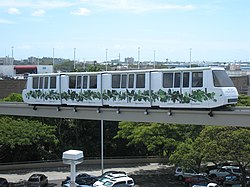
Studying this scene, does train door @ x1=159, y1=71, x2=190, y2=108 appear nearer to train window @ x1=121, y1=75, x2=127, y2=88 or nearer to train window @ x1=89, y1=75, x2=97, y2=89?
train window @ x1=121, y1=75, x2=127, y2=88

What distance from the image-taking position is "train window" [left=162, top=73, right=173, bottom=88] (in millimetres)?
22672

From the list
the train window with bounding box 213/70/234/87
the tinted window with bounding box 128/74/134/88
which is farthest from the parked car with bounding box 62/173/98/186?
the train window with bounding box 213/70/234/87

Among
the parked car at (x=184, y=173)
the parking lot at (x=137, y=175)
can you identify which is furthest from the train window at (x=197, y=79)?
the parking lot at (x=137, y=175)

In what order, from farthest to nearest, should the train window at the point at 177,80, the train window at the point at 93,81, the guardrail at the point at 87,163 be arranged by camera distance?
1. the guardrail at the point at 87,163
2. the train window at the point at 93,81
3. the train window at the point at 177,80

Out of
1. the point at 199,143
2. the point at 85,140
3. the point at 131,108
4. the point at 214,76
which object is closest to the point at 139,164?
the point at 85,140

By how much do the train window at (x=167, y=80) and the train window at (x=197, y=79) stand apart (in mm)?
1379

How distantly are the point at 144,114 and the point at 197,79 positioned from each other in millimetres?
3755

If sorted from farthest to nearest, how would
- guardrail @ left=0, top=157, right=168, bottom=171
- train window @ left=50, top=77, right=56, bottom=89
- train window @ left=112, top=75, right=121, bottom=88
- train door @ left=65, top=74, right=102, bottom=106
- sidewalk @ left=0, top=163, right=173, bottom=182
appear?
guardrail @ left=0, top=157, right=168, bottom=171, sidewalk @ left=0, top=163, right=173, bottom=182, train window @ left=50, top=77, right=56, bottom=89, train door @ left=65, top=74, right=102, bottom=106, train window @ left=112, top=75, right=121, bottom=88

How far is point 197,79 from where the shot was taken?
21.6 metres

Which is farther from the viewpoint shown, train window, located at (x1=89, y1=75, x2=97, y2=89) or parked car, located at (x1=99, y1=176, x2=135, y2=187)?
parked car, located at (x1=99, y1=176, x2=135, y2=187)

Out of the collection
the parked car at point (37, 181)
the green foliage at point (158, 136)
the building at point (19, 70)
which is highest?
the building at point (19, 70)

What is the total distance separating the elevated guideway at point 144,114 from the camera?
2022cm

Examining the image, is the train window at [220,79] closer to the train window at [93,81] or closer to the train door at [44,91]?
the train window at [93,81]

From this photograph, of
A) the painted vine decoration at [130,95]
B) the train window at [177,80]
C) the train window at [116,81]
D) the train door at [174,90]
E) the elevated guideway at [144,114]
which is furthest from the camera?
the train window at [116,81]
